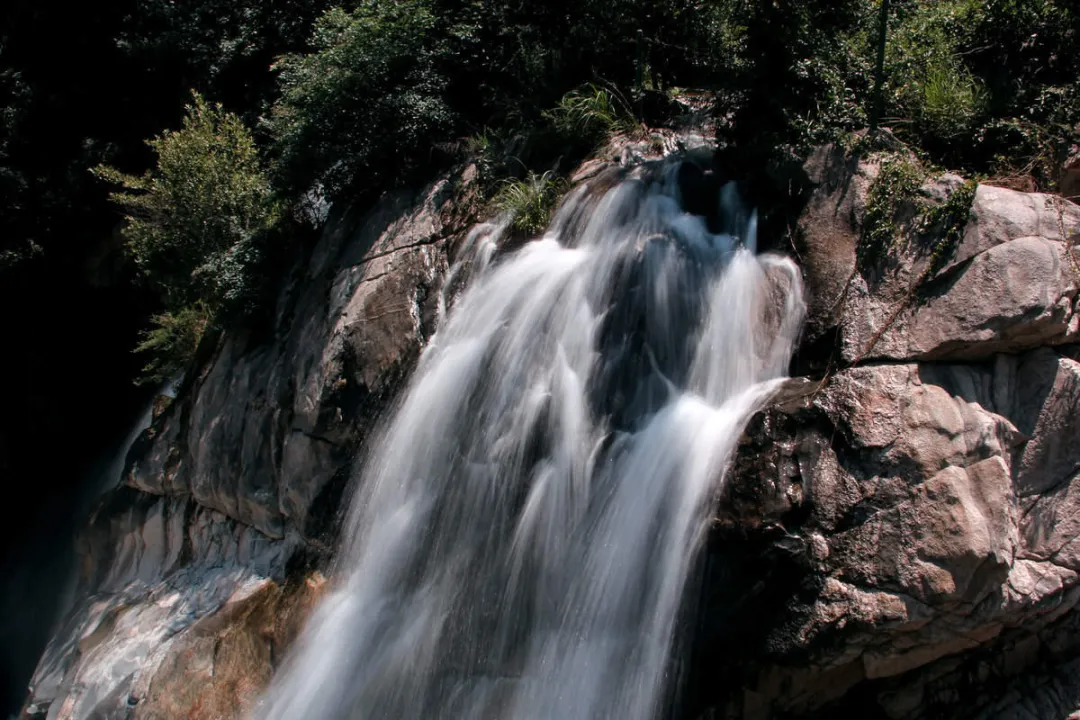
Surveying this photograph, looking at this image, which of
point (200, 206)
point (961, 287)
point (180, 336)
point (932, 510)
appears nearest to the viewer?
point (932, 510)

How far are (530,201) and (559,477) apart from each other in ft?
9.48

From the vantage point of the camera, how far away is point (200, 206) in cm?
1061

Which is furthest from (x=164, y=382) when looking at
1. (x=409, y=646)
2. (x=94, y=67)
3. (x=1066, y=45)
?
(x=1066, y=45)

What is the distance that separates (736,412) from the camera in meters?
5.90

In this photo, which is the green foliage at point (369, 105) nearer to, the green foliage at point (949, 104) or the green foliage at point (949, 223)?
the green foliage at point (949, 104)

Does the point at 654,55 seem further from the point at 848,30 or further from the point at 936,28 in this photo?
the point at 936,28

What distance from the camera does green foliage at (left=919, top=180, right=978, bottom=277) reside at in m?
5.83

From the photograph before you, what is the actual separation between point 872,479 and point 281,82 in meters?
9.47

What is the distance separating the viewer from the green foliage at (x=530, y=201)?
7867mm

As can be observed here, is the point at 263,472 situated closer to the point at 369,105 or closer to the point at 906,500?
the point at 369,105

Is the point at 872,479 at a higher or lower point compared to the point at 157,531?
higher

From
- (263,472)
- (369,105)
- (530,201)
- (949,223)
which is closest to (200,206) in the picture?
(369,105)

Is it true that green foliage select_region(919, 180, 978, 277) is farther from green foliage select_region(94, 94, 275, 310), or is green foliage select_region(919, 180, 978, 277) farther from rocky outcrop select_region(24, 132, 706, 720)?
green foliage select_region(94, 94, 275, 310)

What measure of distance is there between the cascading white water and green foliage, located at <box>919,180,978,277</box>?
93 cm
